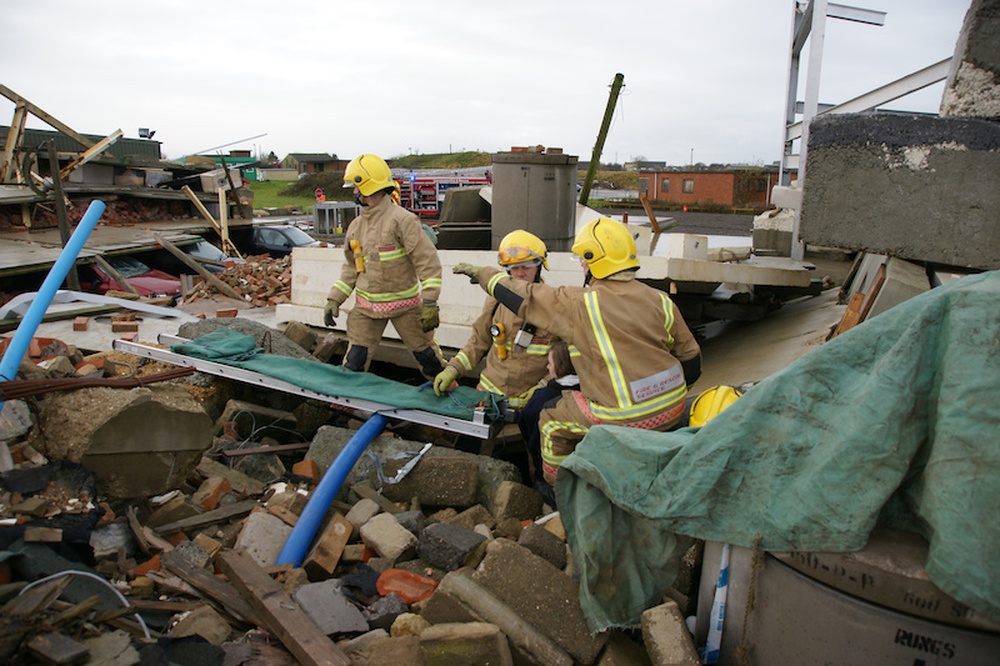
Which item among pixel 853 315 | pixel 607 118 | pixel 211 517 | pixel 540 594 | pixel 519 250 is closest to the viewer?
pixel 540 594

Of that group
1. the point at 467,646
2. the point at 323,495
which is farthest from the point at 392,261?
the point at 467,646

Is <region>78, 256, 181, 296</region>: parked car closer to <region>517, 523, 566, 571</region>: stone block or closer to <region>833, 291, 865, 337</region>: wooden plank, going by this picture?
<region>517, 523, 566, 571</region>: stone block

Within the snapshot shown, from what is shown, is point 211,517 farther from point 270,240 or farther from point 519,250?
point 270,240

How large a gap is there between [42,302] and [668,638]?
4.13 metres

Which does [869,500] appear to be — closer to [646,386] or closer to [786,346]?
[646,386]

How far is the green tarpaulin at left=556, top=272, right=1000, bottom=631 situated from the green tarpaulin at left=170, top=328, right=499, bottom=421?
7.30 feet

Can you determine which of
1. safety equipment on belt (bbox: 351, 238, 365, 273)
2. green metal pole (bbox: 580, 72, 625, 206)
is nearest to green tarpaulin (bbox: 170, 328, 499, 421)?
safety equipment on belt (bbox: 351, 238, 365, 273)

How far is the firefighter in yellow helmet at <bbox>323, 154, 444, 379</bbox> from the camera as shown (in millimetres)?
5410

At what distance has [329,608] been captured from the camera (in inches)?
117

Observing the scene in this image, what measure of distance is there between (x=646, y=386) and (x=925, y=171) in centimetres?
154

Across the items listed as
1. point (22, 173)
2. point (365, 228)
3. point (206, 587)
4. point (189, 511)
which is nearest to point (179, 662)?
point (206, 587)

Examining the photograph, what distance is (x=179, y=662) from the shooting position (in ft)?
8.23

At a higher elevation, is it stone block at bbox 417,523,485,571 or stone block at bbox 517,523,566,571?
stone block at bbox 517,523,566,571

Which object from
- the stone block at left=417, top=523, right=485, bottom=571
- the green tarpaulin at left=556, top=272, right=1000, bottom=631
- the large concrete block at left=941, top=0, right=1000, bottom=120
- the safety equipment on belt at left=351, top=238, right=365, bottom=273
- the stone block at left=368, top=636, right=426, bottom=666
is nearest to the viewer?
the green tarpaulin at left=556, top=272, right=1000, bottom=631
